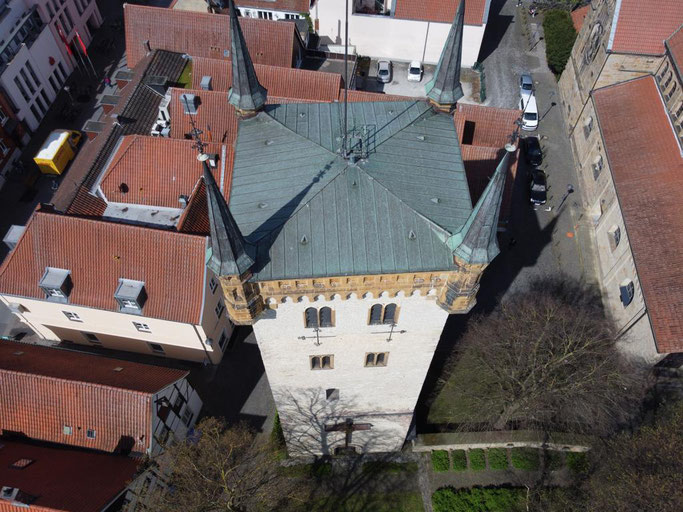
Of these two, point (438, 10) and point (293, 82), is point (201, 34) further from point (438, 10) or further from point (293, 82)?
point (438, 10)

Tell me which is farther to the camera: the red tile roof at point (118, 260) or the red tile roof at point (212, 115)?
the red tile roof at point (212, 115)

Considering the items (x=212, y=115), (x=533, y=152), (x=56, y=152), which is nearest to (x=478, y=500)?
(x=533, y=152)

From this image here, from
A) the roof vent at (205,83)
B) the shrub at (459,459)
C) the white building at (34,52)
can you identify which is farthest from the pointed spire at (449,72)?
the white building at (34,52)

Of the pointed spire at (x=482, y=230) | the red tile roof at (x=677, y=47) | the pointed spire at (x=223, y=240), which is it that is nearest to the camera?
the pointed spire at (x=223, y=240)

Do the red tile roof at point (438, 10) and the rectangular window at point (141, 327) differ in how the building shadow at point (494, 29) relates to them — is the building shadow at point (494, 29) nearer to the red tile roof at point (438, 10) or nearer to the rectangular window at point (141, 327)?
the red tile roof at point (438, 10)

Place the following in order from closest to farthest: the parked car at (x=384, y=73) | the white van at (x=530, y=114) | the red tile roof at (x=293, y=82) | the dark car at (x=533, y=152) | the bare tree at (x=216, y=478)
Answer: the bare tree at (x=216, y=478) → the red tile roof at (x=293, y=82) → the dark car at (x=533, y=152) → the white van at (x=530, y=114) → the parked car at (x=384, y=73)

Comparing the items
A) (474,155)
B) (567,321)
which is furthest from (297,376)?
(474,155)
